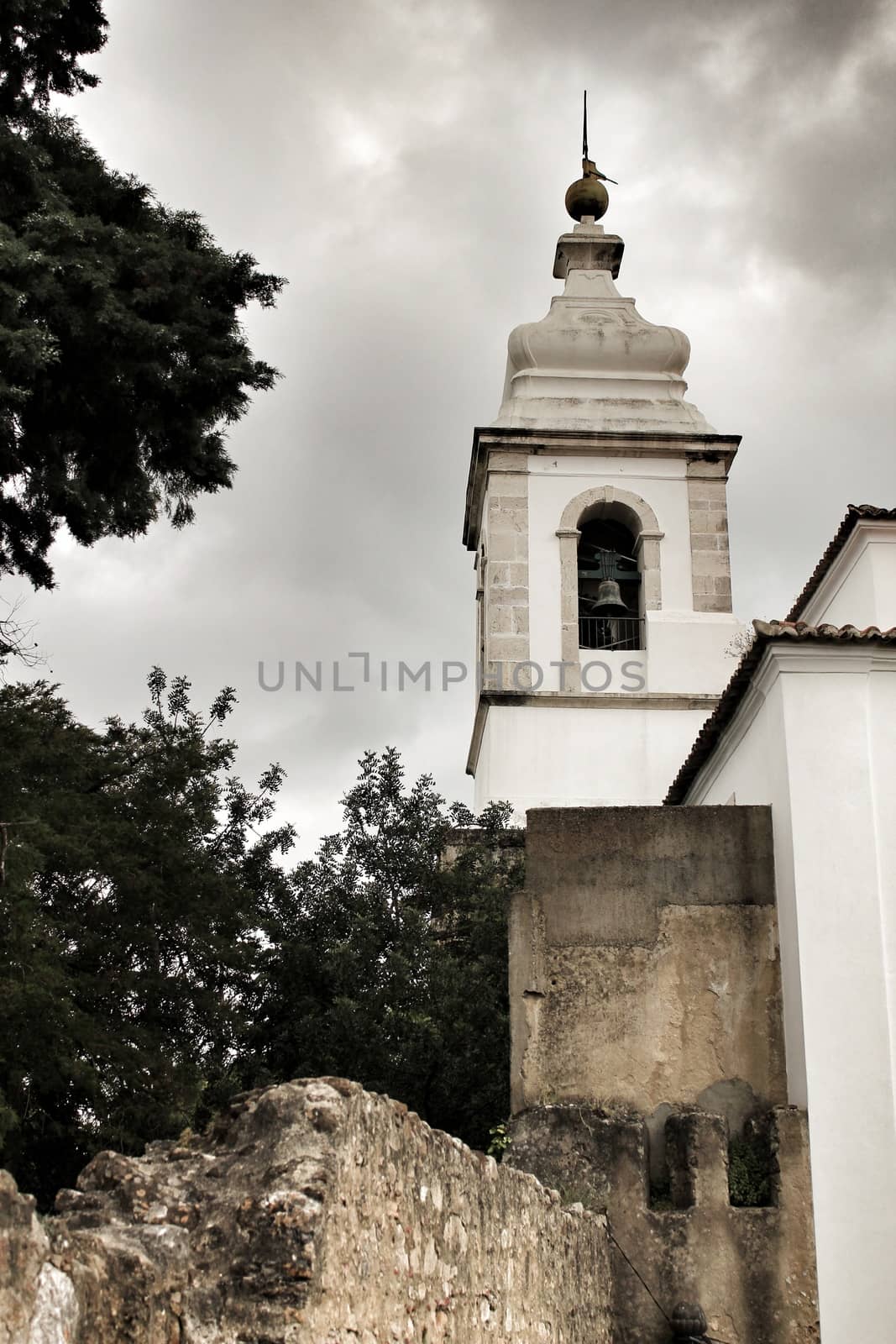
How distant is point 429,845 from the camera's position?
1673cm

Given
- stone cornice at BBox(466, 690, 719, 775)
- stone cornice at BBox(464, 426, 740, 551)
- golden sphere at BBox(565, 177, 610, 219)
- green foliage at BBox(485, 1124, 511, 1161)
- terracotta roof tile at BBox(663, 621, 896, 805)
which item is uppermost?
golden sphere at BBox(565, 177, 610, 219)

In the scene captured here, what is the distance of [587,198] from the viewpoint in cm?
2802

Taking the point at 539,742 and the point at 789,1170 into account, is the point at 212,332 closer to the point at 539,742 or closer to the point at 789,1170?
the point at 789,1170

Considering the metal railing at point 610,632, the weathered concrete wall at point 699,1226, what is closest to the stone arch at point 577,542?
the metal railing at point 610,632

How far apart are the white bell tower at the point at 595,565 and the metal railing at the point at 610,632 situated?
0.03 metres

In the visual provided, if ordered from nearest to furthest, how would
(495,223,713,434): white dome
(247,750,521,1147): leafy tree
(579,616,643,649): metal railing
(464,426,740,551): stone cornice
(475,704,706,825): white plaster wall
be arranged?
(247,750,521,1147): leafy tree
(475,704,706,825): white plaster wall
(579,616,643,649): metal railing
(464,426,740,551): stone cornice
(495,223,713,434): white dome

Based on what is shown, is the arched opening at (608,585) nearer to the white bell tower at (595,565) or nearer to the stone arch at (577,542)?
the white bell tower at (595,565)

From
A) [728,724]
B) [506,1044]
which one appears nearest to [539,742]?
[506,1044]

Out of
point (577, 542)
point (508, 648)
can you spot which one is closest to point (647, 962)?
point (508, 648)

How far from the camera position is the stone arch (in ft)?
75.0

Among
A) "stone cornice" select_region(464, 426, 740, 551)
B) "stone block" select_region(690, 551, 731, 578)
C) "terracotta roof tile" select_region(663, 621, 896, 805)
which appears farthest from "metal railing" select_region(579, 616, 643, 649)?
"terracotta roof tile" select_region(663, 621, 896, 805)

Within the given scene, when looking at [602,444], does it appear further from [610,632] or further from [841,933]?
[841,933]

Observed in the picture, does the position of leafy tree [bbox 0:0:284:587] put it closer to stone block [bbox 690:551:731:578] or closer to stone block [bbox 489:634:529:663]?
stone block [bbox 489:634:529:663]

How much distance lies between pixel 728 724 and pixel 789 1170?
3.74m
